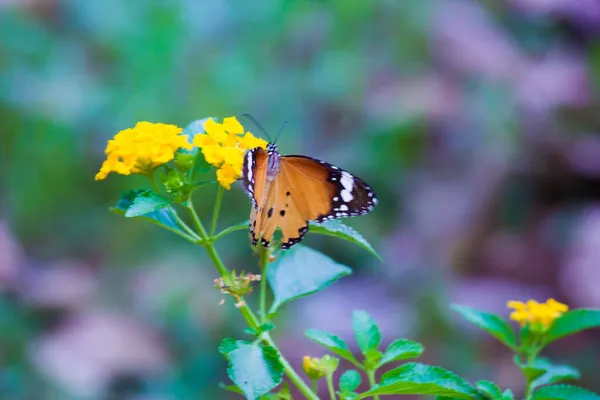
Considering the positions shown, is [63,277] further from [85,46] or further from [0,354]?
[85,46]

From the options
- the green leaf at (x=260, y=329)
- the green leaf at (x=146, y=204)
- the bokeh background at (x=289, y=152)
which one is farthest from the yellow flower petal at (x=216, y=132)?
the bokeh background at (x=289, y=152)

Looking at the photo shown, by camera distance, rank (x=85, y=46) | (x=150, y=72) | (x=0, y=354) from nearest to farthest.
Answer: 1. (x=0, y=354)
2. (x=150, y=72)
3. (x=85, y=46)

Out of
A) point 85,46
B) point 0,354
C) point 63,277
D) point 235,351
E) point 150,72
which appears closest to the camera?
point 235,351

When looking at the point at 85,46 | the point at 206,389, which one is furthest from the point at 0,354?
the point at 85,46

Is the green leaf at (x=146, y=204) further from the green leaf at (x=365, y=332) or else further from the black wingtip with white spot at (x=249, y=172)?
the green leaf at (x=365, y=332)

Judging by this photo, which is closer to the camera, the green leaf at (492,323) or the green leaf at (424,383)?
the green leaf at (424,383)

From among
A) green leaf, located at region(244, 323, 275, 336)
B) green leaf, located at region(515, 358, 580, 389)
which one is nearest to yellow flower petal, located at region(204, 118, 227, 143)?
green leaf, located at region(244, 323, 275, 336)

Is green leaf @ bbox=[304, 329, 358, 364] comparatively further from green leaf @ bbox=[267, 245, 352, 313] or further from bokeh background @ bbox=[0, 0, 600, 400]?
bokeh background @ bbox=[0, 0, 600, 400]
